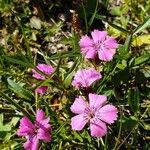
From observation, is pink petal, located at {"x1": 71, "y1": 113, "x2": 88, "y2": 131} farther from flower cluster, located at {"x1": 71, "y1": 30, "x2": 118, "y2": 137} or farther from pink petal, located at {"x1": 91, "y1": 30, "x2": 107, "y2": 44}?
pink petal, located at {"x1": 91, "y1": 30, "x2": 107, "y2": 44}

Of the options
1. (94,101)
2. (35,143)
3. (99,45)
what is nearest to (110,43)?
(99,45)

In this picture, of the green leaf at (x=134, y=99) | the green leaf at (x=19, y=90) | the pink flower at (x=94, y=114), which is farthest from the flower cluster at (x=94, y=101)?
the green leaf at (x=19, y=90)

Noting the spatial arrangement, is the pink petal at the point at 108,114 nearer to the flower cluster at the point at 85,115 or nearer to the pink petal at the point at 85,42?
the flower cluster at the point at 85,115

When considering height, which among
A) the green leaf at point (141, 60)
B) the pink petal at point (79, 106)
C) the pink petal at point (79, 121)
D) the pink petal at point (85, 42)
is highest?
the pink petal at point (85, 42)

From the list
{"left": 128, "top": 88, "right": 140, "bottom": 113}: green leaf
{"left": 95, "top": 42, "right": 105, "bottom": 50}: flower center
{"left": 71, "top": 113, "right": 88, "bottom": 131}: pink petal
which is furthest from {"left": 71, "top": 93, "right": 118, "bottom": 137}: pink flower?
{"left": 95, "top": 42, "right": 105, "bottom": 50}: flower center

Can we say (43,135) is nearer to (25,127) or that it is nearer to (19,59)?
(25,127)

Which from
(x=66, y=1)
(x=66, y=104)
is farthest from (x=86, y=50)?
(x=66, y=1)
